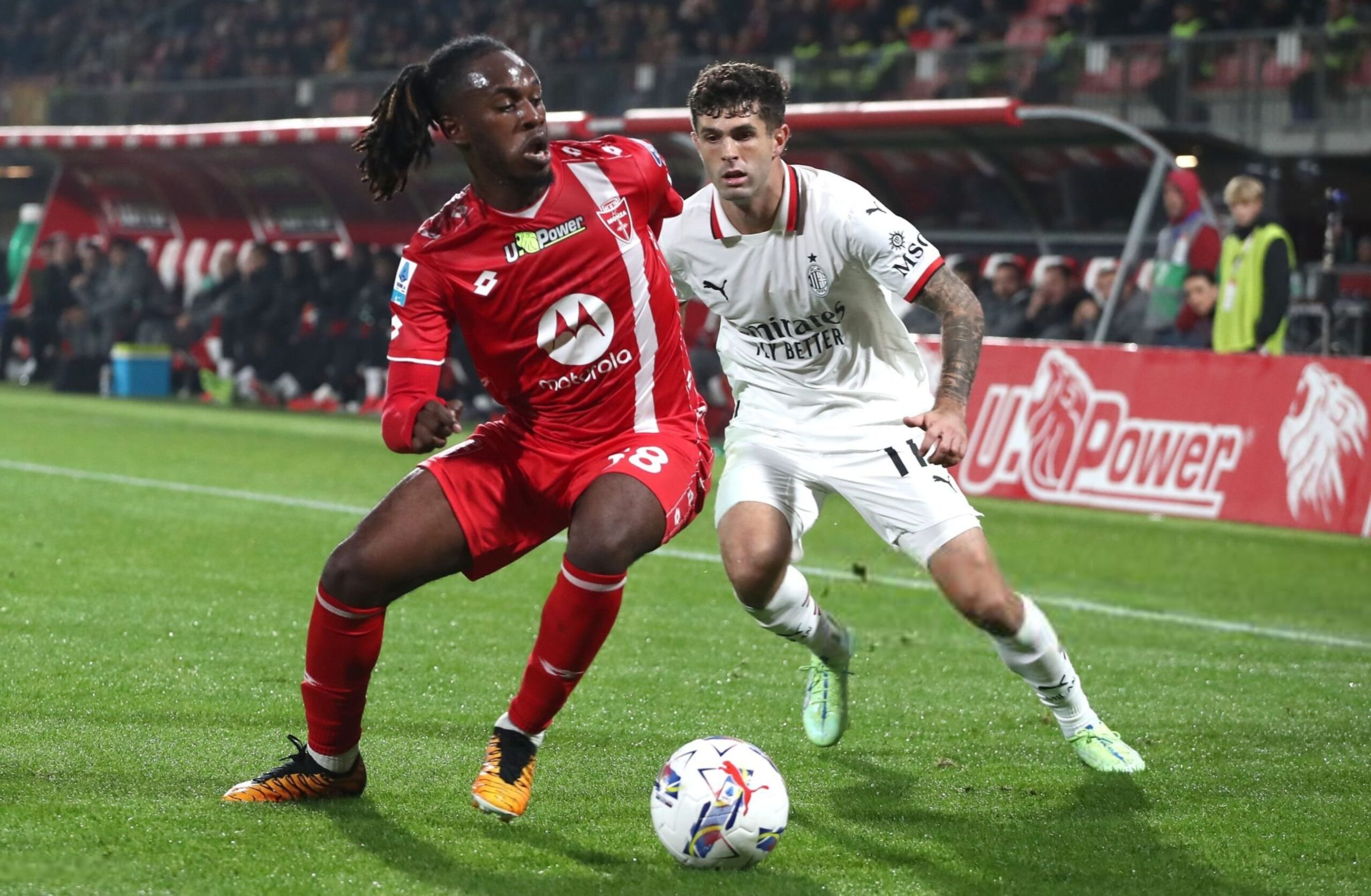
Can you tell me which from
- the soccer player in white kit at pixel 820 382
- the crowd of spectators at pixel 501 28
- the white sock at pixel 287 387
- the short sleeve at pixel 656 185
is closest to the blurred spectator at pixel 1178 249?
the crowd of spectators at pixel 501 28

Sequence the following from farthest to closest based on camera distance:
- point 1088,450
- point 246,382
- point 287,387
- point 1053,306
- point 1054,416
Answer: point 246,382 < point 287,387 < point 1053,306 < point 1054,416 < point 1088,450

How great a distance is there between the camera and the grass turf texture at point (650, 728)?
4129 millimetres

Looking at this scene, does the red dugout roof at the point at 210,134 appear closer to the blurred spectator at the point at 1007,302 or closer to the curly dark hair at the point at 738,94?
the blurred spectator at the point at 1007,302

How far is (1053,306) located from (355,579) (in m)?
11.2

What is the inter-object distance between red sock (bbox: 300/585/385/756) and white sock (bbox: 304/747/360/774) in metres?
0.01

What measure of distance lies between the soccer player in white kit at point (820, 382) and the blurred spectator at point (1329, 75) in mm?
12251

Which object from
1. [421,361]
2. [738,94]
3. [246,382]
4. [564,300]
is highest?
[738,94]

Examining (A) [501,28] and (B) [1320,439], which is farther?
(A) [501,28]

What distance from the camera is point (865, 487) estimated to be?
538cm

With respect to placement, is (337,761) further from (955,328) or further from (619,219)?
(955,328)

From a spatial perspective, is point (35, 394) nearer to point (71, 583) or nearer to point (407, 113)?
point (71, 583)

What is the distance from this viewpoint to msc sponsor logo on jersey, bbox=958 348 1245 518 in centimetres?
1180

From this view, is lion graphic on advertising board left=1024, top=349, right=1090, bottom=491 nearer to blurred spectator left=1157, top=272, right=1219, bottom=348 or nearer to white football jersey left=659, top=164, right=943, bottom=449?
blurred spectator left=1157, top=272, right=1219, bottom=348

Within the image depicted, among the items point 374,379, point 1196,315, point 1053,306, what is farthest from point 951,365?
point 374,379
